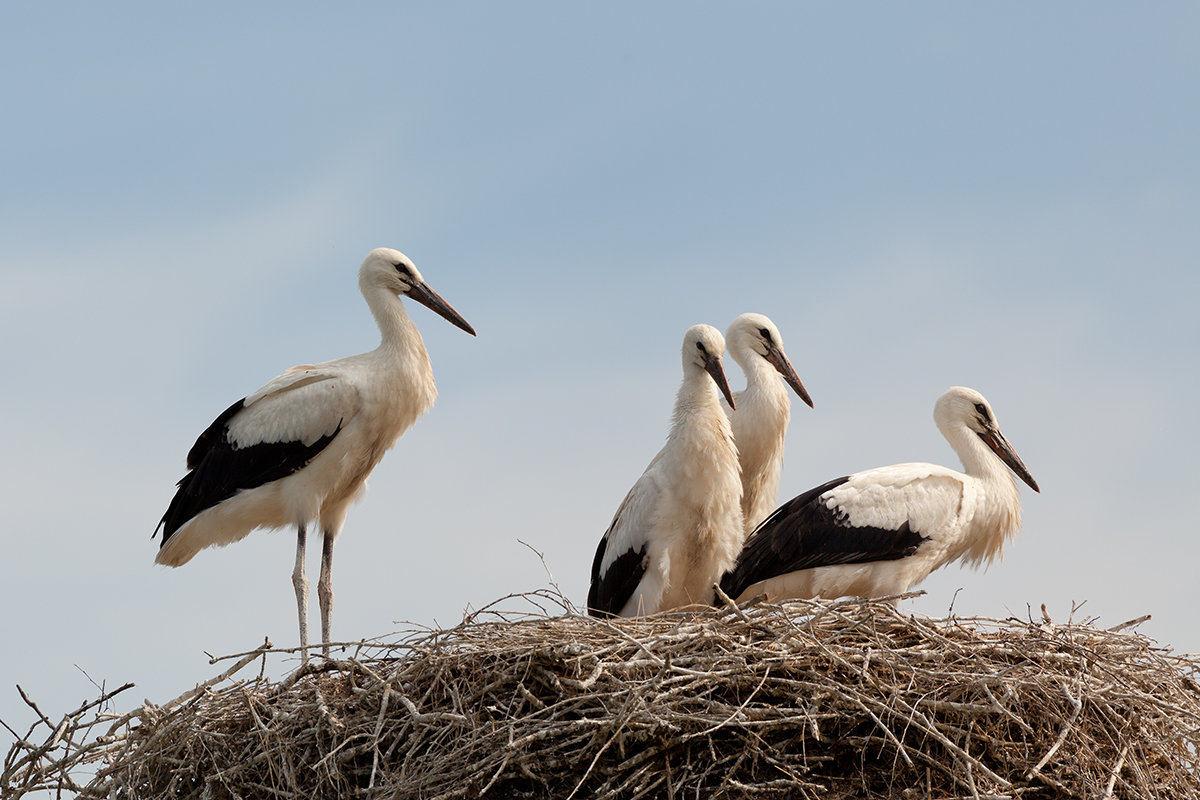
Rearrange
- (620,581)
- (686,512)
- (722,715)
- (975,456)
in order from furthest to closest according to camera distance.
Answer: (975,456) < (620,581) < (686,512) < (722,715)

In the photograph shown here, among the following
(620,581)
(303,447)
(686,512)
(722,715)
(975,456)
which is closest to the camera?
(722,715)

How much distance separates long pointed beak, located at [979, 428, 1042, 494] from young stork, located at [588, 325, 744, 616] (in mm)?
1765

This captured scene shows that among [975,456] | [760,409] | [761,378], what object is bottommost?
[975,456]

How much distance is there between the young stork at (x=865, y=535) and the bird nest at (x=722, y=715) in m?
1.31

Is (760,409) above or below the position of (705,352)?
below

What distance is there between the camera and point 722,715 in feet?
15.6

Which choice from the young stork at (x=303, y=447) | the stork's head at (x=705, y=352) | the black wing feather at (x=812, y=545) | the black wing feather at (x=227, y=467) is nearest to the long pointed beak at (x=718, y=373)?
the stork's head at (x=705, y=352)

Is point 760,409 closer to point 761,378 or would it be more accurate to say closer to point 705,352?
point 761,378

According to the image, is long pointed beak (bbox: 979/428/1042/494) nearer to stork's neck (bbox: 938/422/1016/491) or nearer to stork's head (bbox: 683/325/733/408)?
stork's neck (bbox: 938/422/1016/491)

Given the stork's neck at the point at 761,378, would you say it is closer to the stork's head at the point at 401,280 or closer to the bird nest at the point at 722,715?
the stork's head at the point at 401,280

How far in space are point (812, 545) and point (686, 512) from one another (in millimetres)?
614

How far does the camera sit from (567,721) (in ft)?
15.6

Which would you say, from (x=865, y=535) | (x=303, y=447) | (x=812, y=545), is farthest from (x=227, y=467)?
(x=865, y=535)

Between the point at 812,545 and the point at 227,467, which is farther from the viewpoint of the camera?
the point at 227,467
